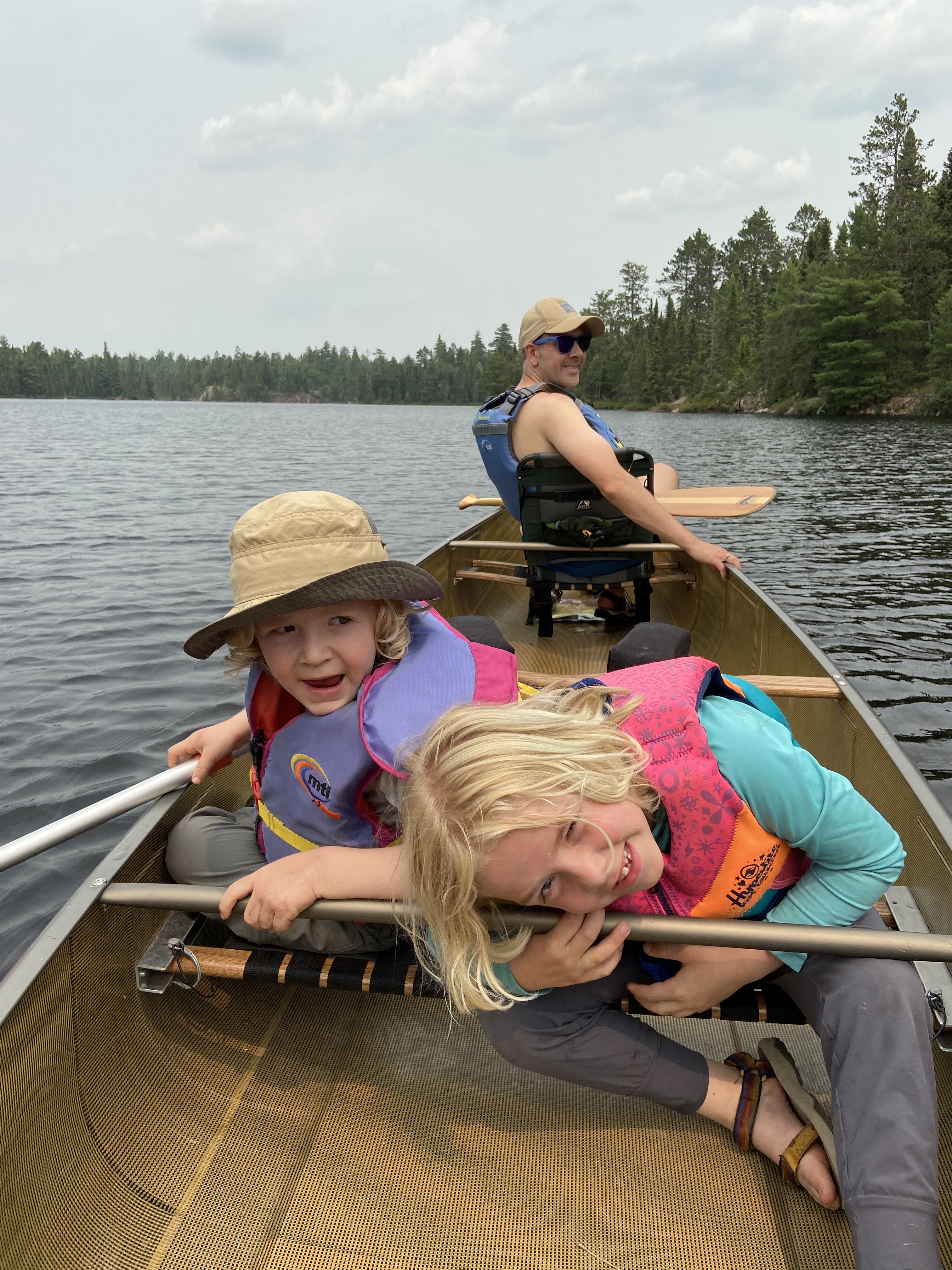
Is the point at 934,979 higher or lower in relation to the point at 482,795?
lower

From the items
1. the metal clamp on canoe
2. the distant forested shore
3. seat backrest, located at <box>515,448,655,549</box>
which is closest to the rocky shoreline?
the distant forested shore

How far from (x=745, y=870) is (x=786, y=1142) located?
0.61 meters

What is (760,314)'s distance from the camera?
7512 centimetres

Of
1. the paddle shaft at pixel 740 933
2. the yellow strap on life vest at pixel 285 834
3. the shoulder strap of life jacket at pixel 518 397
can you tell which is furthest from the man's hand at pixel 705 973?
the shoulder strap of life jacket at pixel 518 397

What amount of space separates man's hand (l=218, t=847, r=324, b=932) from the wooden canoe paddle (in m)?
4.14

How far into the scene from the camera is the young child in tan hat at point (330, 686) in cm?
173

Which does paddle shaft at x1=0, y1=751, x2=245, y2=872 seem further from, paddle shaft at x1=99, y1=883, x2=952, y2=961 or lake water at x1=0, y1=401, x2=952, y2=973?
lake water at x1=0, y1=401, x2=952, y2=973

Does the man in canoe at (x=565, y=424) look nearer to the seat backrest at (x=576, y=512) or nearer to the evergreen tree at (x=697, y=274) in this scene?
the seat backrest at (x=576, y=512)

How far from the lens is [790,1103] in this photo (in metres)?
1.83

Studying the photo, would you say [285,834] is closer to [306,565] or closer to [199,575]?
[306,565]

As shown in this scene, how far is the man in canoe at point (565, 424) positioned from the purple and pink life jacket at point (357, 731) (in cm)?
259

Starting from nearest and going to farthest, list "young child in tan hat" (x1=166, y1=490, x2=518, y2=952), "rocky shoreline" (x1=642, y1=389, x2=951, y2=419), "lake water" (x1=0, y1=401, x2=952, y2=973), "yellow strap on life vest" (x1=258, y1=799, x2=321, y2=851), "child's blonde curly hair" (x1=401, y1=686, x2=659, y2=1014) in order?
1. "child's blonde curly hair" (x1=401, y1=686, x2=659, y2=1014)
2. "young child in tan hat" (x1=166, y1=490, x2=518, y2=952)
3. "yellow strap on life vest" (x1=258, y1=799, x2=321, y2=851)
4. "lake water" (x1=0, y1=401, x2=952, y2=973)
5. "rocky shoreline" (x1=642, y1=389, x2=951, y2=419)

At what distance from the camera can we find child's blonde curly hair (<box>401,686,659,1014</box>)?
4.59ft

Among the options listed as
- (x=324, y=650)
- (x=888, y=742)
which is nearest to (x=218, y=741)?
(x=324, y=650)
